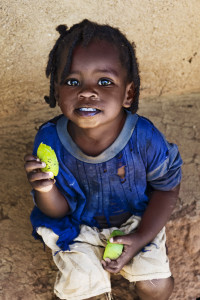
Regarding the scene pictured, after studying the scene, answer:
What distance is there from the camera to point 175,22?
2.57 m

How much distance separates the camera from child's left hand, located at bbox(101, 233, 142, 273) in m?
1.82

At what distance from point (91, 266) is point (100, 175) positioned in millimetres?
375

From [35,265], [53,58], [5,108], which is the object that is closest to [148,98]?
[5,108]

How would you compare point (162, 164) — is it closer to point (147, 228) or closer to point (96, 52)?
point (147, 228)

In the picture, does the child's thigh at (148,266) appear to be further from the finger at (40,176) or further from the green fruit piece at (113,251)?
the finger at (40,176)

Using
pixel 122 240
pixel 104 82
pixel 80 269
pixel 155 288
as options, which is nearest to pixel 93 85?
pixel 104 82

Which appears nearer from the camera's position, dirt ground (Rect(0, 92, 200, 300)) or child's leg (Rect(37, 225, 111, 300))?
child's leg (Rect(37, 225, 111, 300))

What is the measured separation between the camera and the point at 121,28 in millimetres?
2541

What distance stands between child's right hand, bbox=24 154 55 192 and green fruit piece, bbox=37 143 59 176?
0.03 meters

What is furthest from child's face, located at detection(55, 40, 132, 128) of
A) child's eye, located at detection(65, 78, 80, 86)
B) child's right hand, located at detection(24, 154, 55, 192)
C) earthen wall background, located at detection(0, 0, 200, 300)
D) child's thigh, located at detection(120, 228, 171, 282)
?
earthen wall background, located at detection(0, 0, 200, 300)

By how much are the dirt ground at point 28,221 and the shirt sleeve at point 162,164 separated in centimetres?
34

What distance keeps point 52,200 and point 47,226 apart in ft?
0.39

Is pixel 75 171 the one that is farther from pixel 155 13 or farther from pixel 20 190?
pixel 155 13

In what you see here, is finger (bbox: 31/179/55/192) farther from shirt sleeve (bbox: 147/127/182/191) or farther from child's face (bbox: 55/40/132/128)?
shirt sleeve (bbox: 147/127/182/191)
